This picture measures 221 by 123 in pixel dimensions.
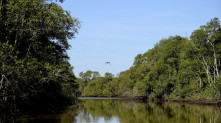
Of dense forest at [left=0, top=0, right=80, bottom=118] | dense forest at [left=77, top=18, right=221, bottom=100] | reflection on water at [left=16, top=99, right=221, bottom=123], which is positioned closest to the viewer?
dense forest at [left=0, top=0, right=80, bottom=118]

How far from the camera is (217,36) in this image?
42.5 metres

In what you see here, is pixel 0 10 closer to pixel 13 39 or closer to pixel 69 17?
pixel 13 39

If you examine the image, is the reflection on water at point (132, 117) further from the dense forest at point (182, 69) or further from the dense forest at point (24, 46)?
the dense forest at point (182, 69)

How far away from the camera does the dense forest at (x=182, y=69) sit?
43531mm

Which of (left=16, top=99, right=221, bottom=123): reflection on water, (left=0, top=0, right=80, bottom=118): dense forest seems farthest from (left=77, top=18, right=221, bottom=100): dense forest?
(left=0, top=0, right=80, bottom=118): dense forest

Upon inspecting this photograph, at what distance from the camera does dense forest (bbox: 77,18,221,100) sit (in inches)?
1714

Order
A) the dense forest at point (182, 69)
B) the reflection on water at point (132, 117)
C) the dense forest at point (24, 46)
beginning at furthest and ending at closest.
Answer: the dense forest at point (182, 69), the reflection on water at point (132, 117), the dense forest at point (24, 46)

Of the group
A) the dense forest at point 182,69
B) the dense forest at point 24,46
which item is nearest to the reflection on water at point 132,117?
the dense forest at point 24,46

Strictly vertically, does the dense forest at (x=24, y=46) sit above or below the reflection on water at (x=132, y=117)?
above

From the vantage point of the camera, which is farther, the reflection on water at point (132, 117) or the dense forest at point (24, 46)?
the reflection on water at point (132, 117)

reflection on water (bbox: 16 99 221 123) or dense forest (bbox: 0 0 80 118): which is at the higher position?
dense forest (bbox: 0 0 80 118)

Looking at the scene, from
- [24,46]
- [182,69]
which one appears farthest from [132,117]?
[182,69]

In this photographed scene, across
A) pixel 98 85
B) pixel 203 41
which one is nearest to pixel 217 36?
pixel 203 41

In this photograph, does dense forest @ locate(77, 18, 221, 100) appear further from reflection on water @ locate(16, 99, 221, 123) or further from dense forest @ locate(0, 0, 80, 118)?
dense forest @ locate(0, 0, 80, 118)
